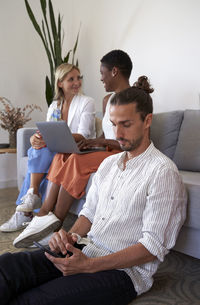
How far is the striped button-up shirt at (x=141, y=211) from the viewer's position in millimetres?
1043

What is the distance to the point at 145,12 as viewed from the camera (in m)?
2.90

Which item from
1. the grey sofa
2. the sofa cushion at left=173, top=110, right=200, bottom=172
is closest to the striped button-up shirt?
the grey sofa

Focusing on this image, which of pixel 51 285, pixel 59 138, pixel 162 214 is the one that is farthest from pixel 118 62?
pixel 51 285

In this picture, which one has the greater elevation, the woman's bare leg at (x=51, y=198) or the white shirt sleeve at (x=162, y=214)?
the white shirt sleeve at (x=162, y=214)

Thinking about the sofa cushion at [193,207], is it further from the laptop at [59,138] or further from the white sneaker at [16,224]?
the white sneaker at [16,224]

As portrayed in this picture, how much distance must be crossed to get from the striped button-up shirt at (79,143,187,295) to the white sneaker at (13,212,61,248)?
0.54 metres

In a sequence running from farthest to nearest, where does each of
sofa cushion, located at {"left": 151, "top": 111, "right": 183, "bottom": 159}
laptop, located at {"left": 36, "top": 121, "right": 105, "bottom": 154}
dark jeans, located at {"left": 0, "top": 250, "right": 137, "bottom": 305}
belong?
sofa cushion, located at {"left": 151, "top": 111, "right": 183, "bottom": 159}, laptop, located at {"left": 36, "top": 121, "right": 105, "bottom": 154}, dark jeans, located at {"left": 0, "top": 250, "right": 137, "bottom": 305}

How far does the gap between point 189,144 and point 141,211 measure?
1061 millimetres

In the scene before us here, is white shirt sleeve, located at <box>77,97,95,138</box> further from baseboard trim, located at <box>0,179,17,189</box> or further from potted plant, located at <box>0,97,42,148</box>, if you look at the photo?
baseboard trim, located at <box>0,179,17,189</box>

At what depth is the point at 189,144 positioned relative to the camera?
205 centimetres

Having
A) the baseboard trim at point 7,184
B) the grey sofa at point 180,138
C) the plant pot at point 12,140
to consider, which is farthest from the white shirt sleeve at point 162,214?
the baseboard trim at point 7,184

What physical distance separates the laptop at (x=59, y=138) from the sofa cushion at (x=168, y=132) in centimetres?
44

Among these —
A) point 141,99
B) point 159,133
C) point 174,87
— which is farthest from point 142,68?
point 141,99

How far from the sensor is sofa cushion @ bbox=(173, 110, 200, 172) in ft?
6.56
